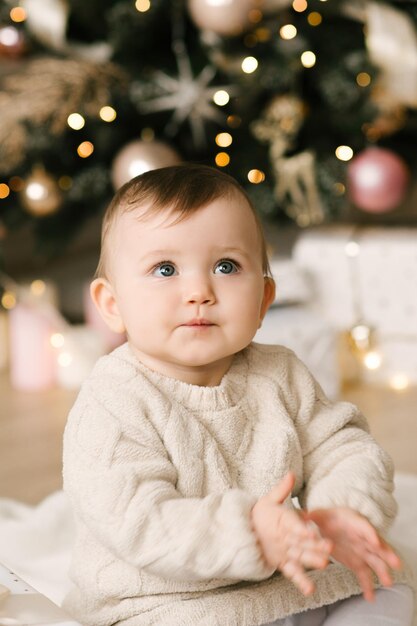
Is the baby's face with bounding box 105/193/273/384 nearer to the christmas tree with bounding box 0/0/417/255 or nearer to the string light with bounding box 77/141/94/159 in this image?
the christmas tree with bounding box 0/0/417/255

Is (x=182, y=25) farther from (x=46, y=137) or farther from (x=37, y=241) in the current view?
(x=37, y=241)

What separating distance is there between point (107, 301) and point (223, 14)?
1.34m

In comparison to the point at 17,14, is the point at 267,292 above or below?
below

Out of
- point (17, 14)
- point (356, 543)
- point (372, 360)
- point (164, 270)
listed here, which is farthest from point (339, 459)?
point (17, 14)

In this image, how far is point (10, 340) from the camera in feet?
8.18

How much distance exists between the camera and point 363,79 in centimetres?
217

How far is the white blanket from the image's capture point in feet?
4.23

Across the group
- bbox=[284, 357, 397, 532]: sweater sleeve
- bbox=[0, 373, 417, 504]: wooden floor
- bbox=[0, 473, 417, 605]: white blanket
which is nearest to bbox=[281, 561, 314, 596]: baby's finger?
bbox=[284, 357, 397, 532]: sweater sleeve

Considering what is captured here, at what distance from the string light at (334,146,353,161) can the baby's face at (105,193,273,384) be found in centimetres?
139

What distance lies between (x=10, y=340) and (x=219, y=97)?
85 centimetres

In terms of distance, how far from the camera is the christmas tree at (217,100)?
217 cm

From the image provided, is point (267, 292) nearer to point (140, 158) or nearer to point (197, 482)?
point (197, 482)

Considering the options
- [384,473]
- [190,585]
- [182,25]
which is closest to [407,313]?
[182,25]

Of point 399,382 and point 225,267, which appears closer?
point 225,267
